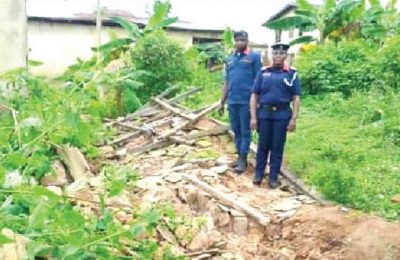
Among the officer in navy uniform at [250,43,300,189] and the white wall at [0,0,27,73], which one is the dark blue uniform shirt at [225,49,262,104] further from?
the white wall at [0,0,27,73]

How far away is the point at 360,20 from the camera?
53.3 ft

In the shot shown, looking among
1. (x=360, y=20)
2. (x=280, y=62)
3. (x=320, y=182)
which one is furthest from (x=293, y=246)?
(x=360, y=20)

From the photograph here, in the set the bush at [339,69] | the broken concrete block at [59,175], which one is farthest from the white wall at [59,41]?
the broken concrete block at [59,175]

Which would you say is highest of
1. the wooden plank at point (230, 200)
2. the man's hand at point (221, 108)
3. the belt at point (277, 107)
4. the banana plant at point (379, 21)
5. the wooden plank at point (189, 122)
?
the banana plant at point (379, 21)

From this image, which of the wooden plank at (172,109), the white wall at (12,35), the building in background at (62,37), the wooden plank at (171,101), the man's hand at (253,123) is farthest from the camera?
the building in background at (62,37)

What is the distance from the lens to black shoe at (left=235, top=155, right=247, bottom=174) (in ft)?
26.0

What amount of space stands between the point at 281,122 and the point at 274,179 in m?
0.67

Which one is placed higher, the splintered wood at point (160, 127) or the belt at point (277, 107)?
the belt at point (277, 107)

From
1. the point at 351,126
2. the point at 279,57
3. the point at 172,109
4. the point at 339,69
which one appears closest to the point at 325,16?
the point at 339,69

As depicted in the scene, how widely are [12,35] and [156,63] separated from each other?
3776mm

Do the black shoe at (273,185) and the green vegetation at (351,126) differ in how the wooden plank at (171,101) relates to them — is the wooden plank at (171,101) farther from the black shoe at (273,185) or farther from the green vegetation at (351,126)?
the black shoe at (273,185)

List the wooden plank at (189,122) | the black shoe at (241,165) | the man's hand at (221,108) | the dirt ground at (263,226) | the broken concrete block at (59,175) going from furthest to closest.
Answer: the wooden plank at (189,122) < the man's hand at (221,108) < the black shoe at (241,165) < the broken concrete block at (59,175) < the dirt ground at (263,226)

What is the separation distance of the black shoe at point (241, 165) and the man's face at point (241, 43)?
1.26 m

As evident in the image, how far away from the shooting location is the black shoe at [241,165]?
7934 millimetres
